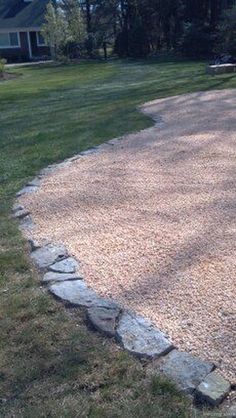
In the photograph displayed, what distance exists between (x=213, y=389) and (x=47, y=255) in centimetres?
185

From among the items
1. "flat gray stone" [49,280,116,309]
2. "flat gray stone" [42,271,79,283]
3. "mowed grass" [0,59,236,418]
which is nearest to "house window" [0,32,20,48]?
"mowed grass" [0,59,236,418]

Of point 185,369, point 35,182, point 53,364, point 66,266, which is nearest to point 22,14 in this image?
point 35,182

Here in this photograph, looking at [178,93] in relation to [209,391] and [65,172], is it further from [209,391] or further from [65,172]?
[209,391]

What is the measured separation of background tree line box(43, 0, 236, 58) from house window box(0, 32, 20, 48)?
385 centimetres

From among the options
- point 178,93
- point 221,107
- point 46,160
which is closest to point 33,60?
point 178,93

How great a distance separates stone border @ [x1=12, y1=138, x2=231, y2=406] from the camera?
2.65m

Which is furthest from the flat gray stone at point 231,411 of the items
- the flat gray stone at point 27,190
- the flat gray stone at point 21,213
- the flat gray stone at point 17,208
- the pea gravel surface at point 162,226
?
the flat gray stone at point 27,190

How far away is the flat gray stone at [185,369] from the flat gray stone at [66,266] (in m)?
1.20

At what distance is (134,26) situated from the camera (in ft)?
102

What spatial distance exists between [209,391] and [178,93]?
977cm

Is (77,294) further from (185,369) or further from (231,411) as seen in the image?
(231,411)

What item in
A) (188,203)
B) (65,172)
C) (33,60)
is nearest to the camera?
(188,203)

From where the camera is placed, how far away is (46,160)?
7062 mm

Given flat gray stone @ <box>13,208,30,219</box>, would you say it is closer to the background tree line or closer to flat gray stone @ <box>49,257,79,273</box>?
flat gray stone @ <box>49,257,79,273</box>
